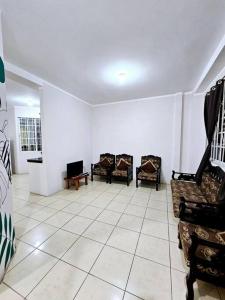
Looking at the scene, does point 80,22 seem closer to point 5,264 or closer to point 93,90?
point 93,90

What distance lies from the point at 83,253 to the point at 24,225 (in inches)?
47.6

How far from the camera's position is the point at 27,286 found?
4.57 feet

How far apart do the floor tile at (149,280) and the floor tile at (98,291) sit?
0.44 ft

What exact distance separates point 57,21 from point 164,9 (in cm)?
115

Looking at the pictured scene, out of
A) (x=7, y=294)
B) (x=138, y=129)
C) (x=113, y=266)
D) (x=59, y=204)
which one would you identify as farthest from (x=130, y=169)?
(x=7, y=294)

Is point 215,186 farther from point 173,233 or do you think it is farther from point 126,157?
point 126,157

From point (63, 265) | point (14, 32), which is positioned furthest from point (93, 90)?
point (63, 265)

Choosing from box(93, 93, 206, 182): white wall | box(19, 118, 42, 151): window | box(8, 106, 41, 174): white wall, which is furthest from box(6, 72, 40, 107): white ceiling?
box(93, 93, 206, 182): white wall

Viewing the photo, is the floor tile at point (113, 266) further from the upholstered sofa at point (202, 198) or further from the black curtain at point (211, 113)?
the black curtain at point (211, 113)

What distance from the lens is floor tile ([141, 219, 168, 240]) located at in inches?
84.7

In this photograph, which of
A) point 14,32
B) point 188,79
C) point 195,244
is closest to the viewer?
point 195,244

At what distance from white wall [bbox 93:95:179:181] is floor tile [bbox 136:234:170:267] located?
2.61 metres

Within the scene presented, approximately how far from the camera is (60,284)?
1409mm

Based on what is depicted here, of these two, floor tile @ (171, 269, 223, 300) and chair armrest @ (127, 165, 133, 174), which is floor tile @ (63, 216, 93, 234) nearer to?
floor tile @ (171, 269, 223, 300)
